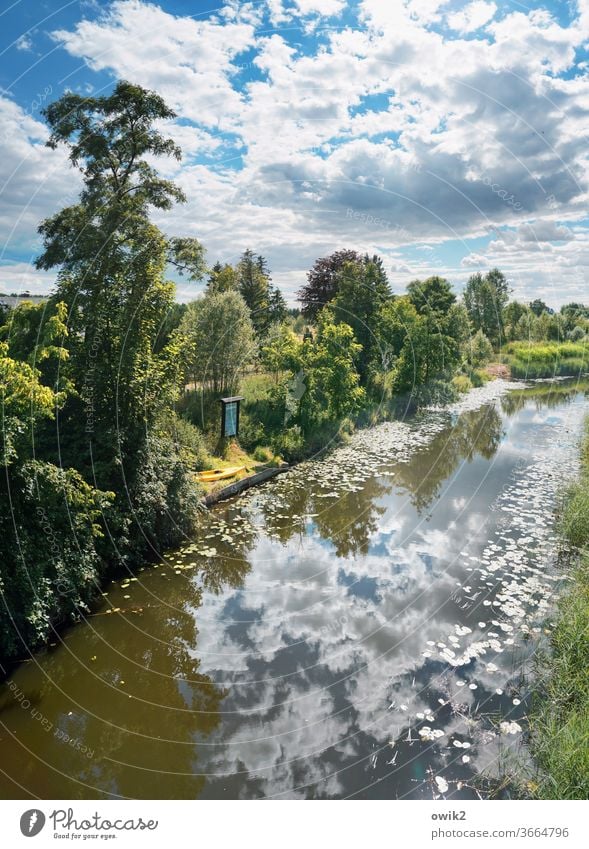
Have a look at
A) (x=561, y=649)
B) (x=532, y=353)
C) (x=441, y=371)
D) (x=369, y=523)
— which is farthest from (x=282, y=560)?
(x=532, y=353)

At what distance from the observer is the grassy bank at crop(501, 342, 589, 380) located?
123 feet

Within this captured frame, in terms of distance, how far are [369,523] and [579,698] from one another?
6424 mm

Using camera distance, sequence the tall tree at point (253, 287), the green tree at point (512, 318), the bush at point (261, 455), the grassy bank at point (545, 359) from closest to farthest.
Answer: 1. the bush at point (261, 455)
2. the tall tree at point (253, 287)
3. the grassy bank at point (545, 359)
4. the green tree at point (512, 318)

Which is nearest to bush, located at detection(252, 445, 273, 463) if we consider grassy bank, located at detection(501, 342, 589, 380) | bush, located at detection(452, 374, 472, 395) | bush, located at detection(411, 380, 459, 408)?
bush, located at detection(411, 380, 459, 408)

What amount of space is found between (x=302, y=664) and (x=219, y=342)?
12.5 m

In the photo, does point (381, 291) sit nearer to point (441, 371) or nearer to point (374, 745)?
point (441, 371)

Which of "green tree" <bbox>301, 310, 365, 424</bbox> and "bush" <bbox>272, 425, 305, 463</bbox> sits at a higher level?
"green tree" <bbox>301, 310, 365, 424</bbox>

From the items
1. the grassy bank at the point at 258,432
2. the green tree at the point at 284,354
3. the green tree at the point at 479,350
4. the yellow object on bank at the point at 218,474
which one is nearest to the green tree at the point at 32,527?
the grassy bank at the point at 258,432

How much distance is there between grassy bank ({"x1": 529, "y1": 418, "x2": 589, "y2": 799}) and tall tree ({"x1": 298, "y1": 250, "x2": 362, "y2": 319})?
21823 millimetres

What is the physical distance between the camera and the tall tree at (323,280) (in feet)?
90.6

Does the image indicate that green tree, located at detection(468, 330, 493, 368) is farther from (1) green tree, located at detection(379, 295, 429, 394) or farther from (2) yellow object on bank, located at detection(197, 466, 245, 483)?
(2) yellow object on bank, located at detection(197, 466, 245, 483)

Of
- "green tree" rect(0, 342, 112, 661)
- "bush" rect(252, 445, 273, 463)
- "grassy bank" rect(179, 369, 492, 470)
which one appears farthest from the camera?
"bush" rect(252, 445, 273, 463)

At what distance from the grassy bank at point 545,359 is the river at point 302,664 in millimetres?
27439

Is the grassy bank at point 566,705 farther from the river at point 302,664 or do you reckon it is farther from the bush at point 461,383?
the bush at point 461,383
